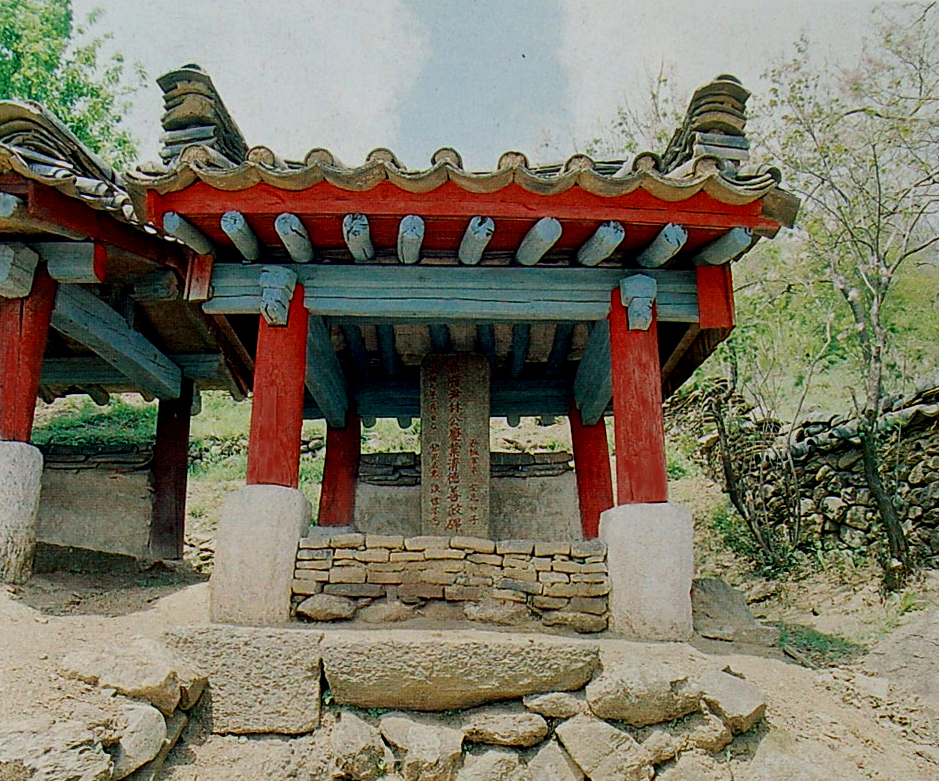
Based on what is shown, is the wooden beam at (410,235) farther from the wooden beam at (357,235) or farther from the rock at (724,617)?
the rock at (724,617)

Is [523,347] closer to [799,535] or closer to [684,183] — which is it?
[684,183]

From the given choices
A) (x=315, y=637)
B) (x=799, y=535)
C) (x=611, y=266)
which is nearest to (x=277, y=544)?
(x=315, y=637)

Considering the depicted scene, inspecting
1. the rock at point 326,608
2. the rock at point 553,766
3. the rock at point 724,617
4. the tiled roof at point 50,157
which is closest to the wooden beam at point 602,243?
the rock at point 724,617

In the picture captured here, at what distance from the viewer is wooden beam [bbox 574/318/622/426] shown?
20.9 ft

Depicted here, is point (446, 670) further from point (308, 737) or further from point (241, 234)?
point (241, 234)

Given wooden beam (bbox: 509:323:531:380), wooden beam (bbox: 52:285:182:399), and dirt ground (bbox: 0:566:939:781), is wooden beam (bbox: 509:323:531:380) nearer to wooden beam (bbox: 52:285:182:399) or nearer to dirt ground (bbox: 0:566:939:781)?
dirt ground (bbox: 0:566:939:781)

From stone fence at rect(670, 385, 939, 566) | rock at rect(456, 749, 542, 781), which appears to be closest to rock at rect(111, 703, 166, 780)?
rock at rect(456, 749, 542, 781)

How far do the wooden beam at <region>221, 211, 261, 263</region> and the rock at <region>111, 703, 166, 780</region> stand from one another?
281cm

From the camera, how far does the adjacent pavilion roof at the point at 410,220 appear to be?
5.02 metres

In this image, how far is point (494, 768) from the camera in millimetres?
3986

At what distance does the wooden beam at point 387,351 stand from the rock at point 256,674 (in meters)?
3.12

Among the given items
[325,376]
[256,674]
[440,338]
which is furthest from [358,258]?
[256,674]

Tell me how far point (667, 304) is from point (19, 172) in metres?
4.33

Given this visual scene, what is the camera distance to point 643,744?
408 cm
